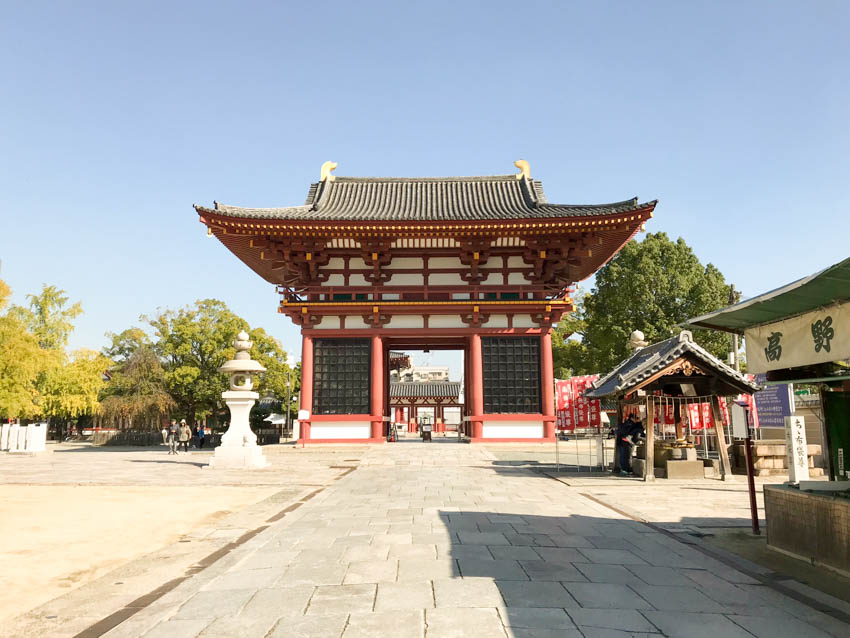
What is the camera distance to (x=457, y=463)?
54.6ft

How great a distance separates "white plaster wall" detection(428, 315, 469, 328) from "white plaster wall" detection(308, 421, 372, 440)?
509 centimetres

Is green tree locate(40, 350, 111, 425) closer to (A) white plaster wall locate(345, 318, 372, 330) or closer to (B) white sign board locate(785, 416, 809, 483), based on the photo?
(A) white plaster wall locate(345, 318, 372, 330)

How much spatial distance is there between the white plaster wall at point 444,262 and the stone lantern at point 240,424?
9.61 meters

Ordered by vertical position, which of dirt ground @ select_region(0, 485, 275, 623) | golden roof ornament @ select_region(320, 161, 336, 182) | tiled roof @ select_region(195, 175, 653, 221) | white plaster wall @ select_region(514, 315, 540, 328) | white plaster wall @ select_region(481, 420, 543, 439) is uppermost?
golden roof ornament @ select_region(320, 161, 336, 182)

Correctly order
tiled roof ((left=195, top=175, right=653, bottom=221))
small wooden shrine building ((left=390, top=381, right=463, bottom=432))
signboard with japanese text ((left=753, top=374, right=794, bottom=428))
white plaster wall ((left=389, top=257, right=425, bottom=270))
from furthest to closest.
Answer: small wooden shrine building ((left=390, top=381, right=463, bottom=432)) < white plaster wall ((left=389, top=257, right=425, bottom=270)) < tiled roof ((left=195, top=175, right=653, bottom=221)) < signboard with japanese text ((left=753, top=374, right=794, bottom=428))

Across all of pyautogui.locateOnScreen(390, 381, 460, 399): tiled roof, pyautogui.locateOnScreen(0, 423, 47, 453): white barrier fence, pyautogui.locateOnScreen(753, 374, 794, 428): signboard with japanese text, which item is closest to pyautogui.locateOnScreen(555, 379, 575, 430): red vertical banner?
pyautogui.locateOnScreen(753, 374, 794, 428): signboard with japanese text

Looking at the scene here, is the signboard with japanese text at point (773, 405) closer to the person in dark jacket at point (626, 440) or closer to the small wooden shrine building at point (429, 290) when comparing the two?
the person in dark jacket at point (626, 440)

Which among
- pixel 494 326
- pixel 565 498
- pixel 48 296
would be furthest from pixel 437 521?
pixel 48 296

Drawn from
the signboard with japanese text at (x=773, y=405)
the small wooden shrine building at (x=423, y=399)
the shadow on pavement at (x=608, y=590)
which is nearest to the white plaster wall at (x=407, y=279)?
the signboard with japanese text at (x=773, y=405)

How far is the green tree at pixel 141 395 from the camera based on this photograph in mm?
36125

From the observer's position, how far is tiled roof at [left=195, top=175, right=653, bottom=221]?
→ 22.1m

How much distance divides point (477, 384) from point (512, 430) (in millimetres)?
2404

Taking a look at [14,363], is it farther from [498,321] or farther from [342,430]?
[498,321]

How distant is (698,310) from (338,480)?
26228 mm
